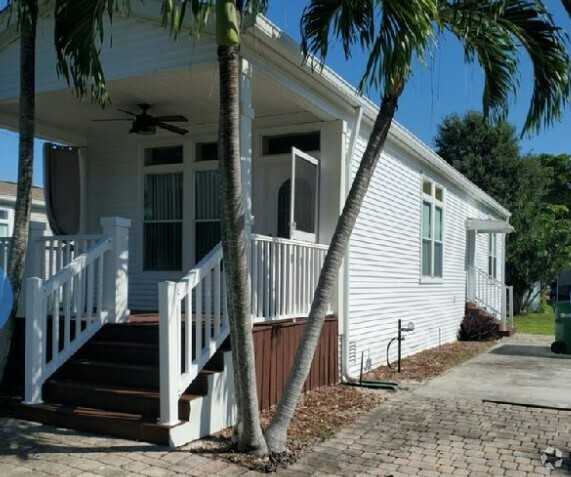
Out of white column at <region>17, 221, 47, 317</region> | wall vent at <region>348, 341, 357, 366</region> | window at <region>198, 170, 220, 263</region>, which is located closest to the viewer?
white column at <region>17, 221, 47, 317</region>

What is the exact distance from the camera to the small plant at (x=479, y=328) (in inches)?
607

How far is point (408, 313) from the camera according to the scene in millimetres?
11680

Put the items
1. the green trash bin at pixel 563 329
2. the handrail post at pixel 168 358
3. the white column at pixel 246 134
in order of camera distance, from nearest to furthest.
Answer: the handrail post at pixel 168 358 < the white column at pixel 246 134 < the green trash bin at pixel 563 329

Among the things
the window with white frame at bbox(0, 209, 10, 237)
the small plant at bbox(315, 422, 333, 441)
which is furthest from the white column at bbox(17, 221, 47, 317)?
the window with white frame at bbox(0, 209, 10, 237)

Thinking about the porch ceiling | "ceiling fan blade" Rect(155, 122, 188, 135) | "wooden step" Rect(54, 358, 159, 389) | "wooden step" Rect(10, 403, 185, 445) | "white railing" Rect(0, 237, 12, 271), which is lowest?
"wooden step" Rect(10, 403, 185, 445)

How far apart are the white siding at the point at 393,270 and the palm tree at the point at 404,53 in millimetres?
2419

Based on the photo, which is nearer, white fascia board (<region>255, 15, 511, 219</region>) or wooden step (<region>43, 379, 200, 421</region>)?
wooden step (<region>43, 379, 200, 421</region>)

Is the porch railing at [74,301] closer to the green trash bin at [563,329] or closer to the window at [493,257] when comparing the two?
the green trash bin at [563,329]

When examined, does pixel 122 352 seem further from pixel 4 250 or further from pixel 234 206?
pixel 234 206

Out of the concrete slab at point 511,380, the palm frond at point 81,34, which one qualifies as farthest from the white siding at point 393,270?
the palm frond at point 81,34

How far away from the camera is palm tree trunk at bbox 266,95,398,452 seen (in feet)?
17.5

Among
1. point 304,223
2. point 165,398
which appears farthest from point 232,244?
point 304,223

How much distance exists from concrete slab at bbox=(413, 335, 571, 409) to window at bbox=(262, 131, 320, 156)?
144 inches

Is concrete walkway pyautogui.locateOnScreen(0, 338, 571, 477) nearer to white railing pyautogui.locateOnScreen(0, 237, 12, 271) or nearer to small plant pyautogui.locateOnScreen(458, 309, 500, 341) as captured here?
white railing pyautogui.locateOnScreen(0, 237, 12, 271)
